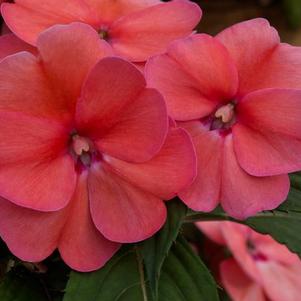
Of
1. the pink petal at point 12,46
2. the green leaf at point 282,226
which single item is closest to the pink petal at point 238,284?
the green leaf at point 282,226

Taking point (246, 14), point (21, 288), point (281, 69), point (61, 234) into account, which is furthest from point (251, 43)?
point (246, 14)

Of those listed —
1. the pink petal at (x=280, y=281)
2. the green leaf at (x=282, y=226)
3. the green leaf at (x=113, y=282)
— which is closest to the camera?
the green leaf at (x=113, y=282)

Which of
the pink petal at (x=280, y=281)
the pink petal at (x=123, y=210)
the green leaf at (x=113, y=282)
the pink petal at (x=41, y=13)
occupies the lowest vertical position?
the pink petal at (x=280, y=281)

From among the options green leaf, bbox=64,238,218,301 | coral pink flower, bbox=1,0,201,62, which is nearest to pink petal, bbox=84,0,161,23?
coral pink flower, bbox=1,0,201,62

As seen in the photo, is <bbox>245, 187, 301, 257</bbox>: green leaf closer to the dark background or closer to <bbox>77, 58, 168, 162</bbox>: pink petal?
<bbox>77, 58, 168, 162</bbox>: pink petal

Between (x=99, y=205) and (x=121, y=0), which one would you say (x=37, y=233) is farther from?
(x=121, y=0)

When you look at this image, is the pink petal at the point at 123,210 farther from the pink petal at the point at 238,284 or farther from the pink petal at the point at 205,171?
the pink petal at the point at 238,284

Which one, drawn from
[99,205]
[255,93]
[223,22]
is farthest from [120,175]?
[223,22]
